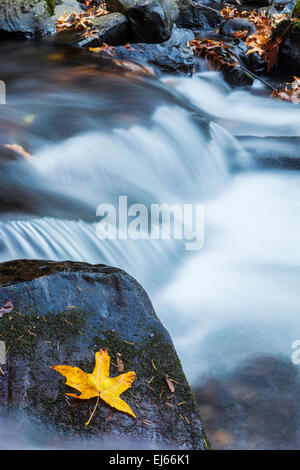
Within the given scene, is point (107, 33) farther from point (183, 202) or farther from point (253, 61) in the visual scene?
point (183, 202)

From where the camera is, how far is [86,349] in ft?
6.56

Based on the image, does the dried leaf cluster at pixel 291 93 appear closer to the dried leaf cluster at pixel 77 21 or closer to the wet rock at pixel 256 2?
the dried leaf cluster at pixel 77 21

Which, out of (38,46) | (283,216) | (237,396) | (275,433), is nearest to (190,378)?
(237,396)

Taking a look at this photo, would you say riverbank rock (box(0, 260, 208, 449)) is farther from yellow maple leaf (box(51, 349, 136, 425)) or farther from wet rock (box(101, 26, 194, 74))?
wet rock (box(101, 26, 194, 74))

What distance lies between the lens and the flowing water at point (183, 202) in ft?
8.55

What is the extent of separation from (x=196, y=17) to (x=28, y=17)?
3333 mm

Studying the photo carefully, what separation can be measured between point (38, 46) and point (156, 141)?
332 cm

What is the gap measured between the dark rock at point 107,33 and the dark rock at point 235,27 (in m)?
2.29

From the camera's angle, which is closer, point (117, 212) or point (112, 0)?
point (117, 212)

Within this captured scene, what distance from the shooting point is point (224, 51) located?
25.8 ft

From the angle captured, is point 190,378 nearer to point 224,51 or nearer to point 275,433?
point 275,433

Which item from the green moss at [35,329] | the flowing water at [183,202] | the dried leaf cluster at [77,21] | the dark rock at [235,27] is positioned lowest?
the flowing water at [183,202]

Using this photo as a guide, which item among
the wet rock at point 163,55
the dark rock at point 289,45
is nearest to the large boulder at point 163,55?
the wet rock at point 163,55

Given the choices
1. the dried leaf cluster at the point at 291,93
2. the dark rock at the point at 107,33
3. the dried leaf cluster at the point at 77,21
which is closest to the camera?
the dried leaf cluster at the point at 291,93
